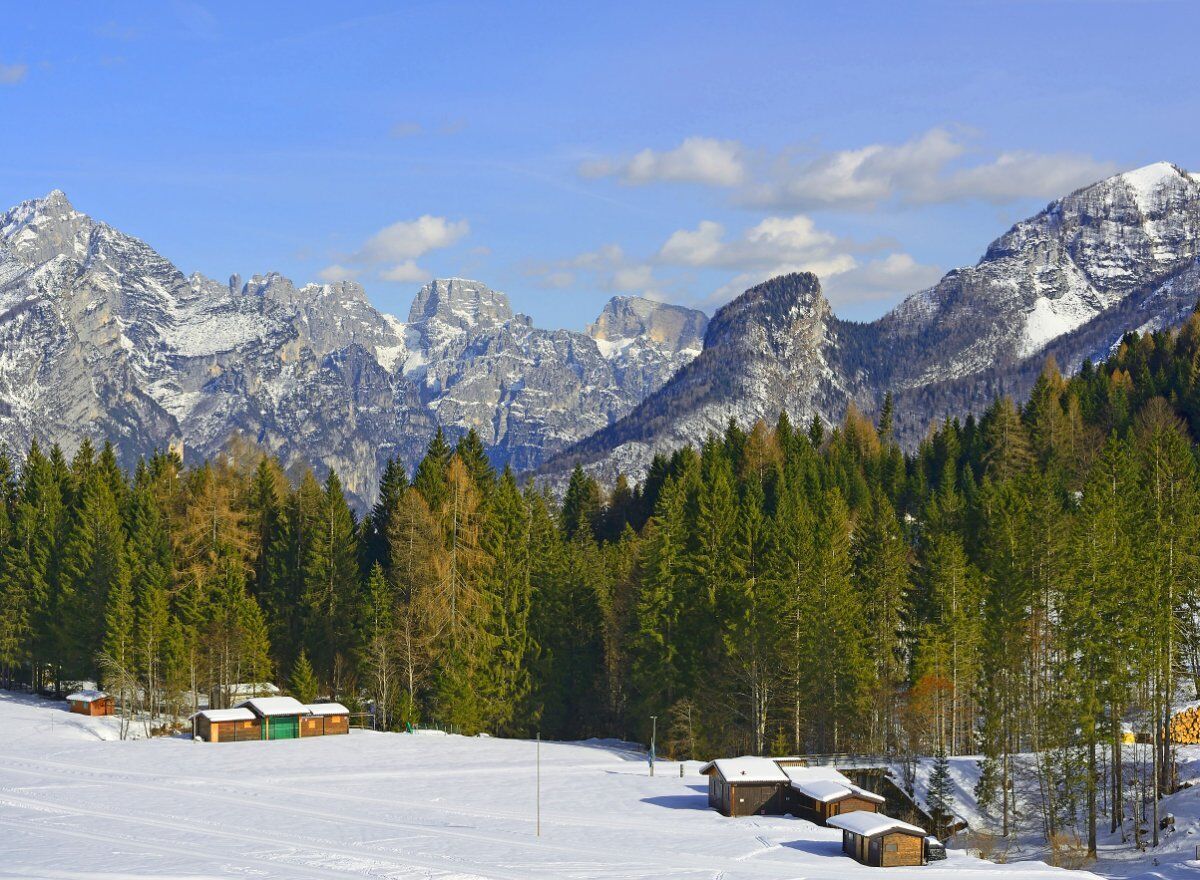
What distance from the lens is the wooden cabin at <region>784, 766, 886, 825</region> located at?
6706 centimetres

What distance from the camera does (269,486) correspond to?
360 feet

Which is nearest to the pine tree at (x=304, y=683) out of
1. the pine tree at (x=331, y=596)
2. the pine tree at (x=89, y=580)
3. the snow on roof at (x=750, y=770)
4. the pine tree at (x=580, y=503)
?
the pine tree at (x=331, y=596)

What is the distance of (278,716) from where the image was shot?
89.6 m

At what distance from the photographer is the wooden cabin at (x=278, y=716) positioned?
3516 inches

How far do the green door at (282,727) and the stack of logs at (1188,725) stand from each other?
54.1 meters

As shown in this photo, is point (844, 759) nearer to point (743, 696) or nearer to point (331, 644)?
point (743, 696)

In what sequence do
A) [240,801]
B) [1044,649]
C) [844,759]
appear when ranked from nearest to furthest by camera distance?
[240,801] < [844,759] < [1044,649]

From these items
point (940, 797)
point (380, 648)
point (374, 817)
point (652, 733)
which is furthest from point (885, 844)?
point (380, 648)

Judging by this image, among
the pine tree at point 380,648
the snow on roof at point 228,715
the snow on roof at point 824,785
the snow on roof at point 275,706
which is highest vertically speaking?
the pine tree at point 380,648

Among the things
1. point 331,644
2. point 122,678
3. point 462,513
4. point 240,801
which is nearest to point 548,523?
point 462,513

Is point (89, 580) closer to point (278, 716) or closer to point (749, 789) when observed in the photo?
point (278, 716)

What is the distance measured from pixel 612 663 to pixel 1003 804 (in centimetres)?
3374

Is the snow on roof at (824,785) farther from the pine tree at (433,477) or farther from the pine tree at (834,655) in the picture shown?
the pine tree at (433,477)

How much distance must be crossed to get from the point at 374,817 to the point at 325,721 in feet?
88.9
